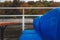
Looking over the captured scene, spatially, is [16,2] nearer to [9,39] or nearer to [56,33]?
[9,39]

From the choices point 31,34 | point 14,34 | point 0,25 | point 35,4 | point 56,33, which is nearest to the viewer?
point 56,33

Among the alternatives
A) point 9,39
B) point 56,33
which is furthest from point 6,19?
point 56,33

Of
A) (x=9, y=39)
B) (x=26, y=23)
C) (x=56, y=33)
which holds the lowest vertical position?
(x=9, y=39)

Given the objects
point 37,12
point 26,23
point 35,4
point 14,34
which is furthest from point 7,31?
point 35,4

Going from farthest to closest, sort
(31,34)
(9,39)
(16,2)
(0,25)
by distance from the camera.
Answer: (16,2) → (9,39) → (0,25) → (31,34)

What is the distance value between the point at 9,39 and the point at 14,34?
277 millimetres

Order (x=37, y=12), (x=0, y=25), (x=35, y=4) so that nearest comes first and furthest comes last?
(x=0, y=25) → (x=37, y=12) → (x=35, y=4)

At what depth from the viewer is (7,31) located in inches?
164

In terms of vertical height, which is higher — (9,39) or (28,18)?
(28,18)

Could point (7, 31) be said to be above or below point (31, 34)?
below

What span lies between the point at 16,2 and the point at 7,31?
1.68 m

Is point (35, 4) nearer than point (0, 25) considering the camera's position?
No

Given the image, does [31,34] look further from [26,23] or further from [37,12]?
[37,12]

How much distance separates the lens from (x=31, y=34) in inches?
104
